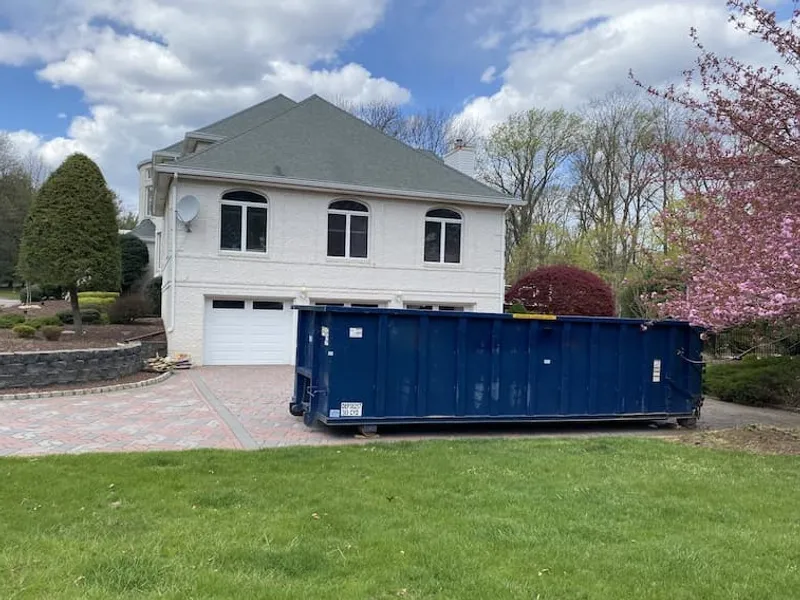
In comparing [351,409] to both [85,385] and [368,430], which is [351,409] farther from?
[85,385]

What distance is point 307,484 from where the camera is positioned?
5.95 meters

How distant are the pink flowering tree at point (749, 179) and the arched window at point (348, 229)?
11.3 m

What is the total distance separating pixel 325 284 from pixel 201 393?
6.87 m

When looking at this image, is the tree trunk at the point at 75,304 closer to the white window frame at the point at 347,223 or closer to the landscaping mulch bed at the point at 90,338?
the landscaping mulch bed at the point at 90,338

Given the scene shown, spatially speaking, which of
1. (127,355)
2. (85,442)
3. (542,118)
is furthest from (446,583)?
(542,118)

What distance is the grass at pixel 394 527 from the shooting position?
371 cm

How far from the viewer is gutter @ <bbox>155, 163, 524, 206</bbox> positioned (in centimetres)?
1705

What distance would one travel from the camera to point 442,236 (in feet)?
65.4

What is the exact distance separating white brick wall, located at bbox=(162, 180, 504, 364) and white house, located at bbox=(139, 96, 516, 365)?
0.10ft

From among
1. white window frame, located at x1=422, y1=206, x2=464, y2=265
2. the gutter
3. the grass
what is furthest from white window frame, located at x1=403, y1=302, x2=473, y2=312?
the grass

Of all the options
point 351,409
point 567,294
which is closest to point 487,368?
point 351,409

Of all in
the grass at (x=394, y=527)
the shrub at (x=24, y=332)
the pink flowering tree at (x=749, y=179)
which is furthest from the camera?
the shrub at (x=24, y=332)

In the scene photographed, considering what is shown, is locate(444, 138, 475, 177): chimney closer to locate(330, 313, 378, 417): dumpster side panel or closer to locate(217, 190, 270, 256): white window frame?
locate(217, 190, 270, 256): white window frame

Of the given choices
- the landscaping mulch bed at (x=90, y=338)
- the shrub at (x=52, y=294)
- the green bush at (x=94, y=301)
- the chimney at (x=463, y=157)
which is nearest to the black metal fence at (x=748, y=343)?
the chimney at (x=463, y=157)
